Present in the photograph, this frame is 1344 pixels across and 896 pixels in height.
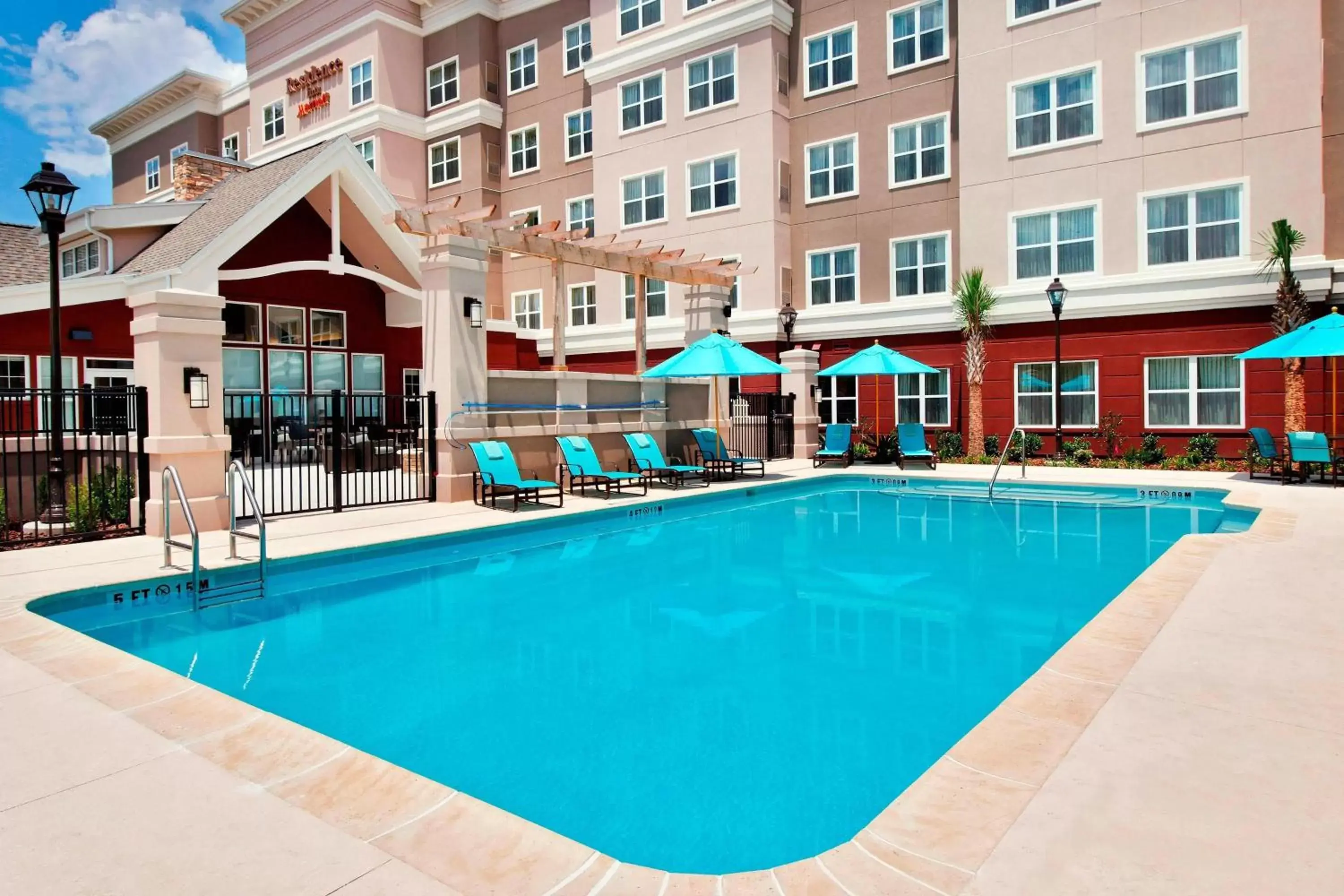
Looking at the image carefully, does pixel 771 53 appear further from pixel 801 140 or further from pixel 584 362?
pixel 584 362

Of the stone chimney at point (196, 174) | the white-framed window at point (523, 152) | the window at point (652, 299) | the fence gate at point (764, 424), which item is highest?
the white-framed window at point (523, 152)

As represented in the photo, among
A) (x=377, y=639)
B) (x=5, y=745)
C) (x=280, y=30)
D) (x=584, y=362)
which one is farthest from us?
(x=280, y=30)

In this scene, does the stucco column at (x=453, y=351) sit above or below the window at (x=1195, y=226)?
below

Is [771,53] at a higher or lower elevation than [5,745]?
higher

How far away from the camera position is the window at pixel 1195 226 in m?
18.5

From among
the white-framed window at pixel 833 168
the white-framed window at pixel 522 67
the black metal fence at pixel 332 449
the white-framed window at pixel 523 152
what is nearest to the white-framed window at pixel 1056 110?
the white-framed window at pixel 833 168

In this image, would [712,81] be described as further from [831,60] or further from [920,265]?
[920,265]

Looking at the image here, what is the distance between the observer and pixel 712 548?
10508mm

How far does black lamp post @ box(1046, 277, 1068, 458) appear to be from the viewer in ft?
61.6

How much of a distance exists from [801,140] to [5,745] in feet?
79.6

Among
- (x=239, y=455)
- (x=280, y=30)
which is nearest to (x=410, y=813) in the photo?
(x=239, y=455)

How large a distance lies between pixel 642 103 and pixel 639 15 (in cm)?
271

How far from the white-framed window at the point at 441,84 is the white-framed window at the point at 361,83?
77.8 inches

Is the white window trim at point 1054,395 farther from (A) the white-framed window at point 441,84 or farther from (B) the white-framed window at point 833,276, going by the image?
(A) the white-framed window at point 441,84
